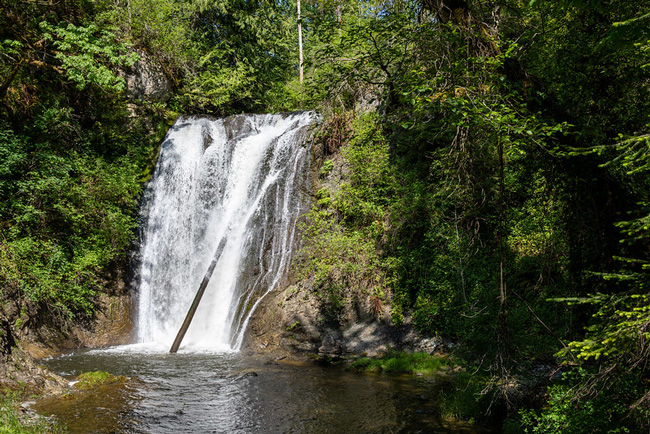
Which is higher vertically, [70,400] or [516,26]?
[516,26]

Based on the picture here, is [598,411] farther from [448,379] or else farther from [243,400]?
[243,400]

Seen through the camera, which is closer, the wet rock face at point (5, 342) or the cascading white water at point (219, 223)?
the wet rock face at point (5, 342)

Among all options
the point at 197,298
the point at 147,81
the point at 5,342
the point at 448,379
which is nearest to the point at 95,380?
the point at 5,342

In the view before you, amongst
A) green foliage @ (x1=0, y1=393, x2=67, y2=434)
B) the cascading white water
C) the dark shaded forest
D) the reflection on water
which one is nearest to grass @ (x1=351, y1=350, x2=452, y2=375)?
the reflection on water

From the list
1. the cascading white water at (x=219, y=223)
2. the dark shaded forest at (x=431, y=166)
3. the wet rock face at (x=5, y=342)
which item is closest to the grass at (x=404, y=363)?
the dark shaded forest at (x=431, y=166)

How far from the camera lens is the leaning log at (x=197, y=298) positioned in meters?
11.2

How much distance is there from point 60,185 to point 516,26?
12.0 m

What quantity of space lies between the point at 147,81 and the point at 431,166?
1287cm

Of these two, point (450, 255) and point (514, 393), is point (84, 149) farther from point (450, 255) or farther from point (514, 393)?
point (514, 393)

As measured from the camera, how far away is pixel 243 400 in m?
7.38

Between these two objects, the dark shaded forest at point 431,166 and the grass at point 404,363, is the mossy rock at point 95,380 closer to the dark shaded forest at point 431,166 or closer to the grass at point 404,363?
the dark shaded forest at point 431,166

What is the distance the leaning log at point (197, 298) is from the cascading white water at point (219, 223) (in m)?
0.34

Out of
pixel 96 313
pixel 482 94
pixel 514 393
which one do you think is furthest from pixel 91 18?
pixel 514 393

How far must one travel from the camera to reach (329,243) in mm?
12102
